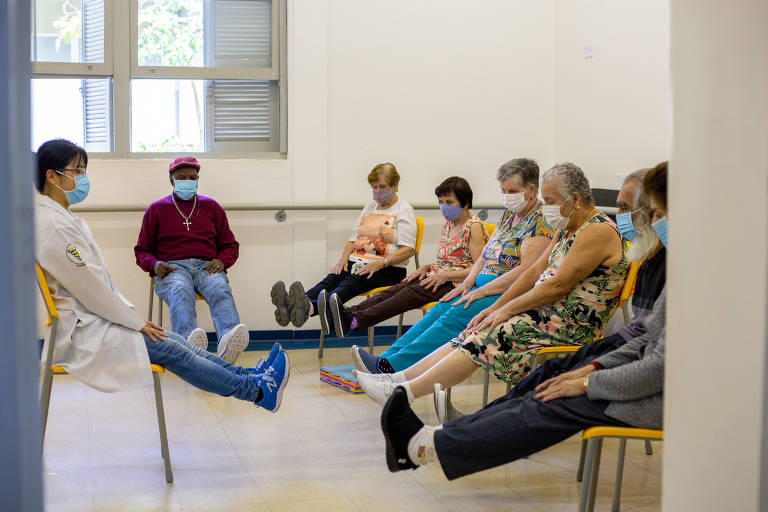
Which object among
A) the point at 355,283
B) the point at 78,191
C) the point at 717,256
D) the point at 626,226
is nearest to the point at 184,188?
the point at 355,283

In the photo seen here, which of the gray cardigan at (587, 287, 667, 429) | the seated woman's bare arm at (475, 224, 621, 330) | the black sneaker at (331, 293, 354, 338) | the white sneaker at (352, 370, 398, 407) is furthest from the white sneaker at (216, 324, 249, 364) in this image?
the gray cardigan at (587, 287, 667, 429)

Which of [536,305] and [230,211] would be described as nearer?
[536,305]

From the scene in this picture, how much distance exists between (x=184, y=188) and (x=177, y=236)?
11.1 inches

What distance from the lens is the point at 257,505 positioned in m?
2.88

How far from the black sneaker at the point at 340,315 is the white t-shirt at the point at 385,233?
1.95 ft

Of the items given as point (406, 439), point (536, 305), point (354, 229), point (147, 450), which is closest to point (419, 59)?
point (354, 229)

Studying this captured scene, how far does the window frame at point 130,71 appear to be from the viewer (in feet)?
17.8

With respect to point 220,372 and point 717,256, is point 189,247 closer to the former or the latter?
point 220,372

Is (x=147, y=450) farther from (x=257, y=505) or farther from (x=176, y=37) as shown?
(x=176, y=37)

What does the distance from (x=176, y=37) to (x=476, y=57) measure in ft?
6.59

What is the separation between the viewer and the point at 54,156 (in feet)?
10.5

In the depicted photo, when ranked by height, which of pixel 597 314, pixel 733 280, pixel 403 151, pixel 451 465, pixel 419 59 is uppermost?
pixel 419 59

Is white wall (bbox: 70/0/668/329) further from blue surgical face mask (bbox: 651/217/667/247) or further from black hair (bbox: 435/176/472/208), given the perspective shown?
Result: blue surgical face mask (bbox: 651/217/667/247)

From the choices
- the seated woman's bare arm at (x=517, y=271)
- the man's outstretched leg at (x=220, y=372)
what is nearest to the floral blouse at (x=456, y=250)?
the seated woman's bare arm at (x=517, y=271)
